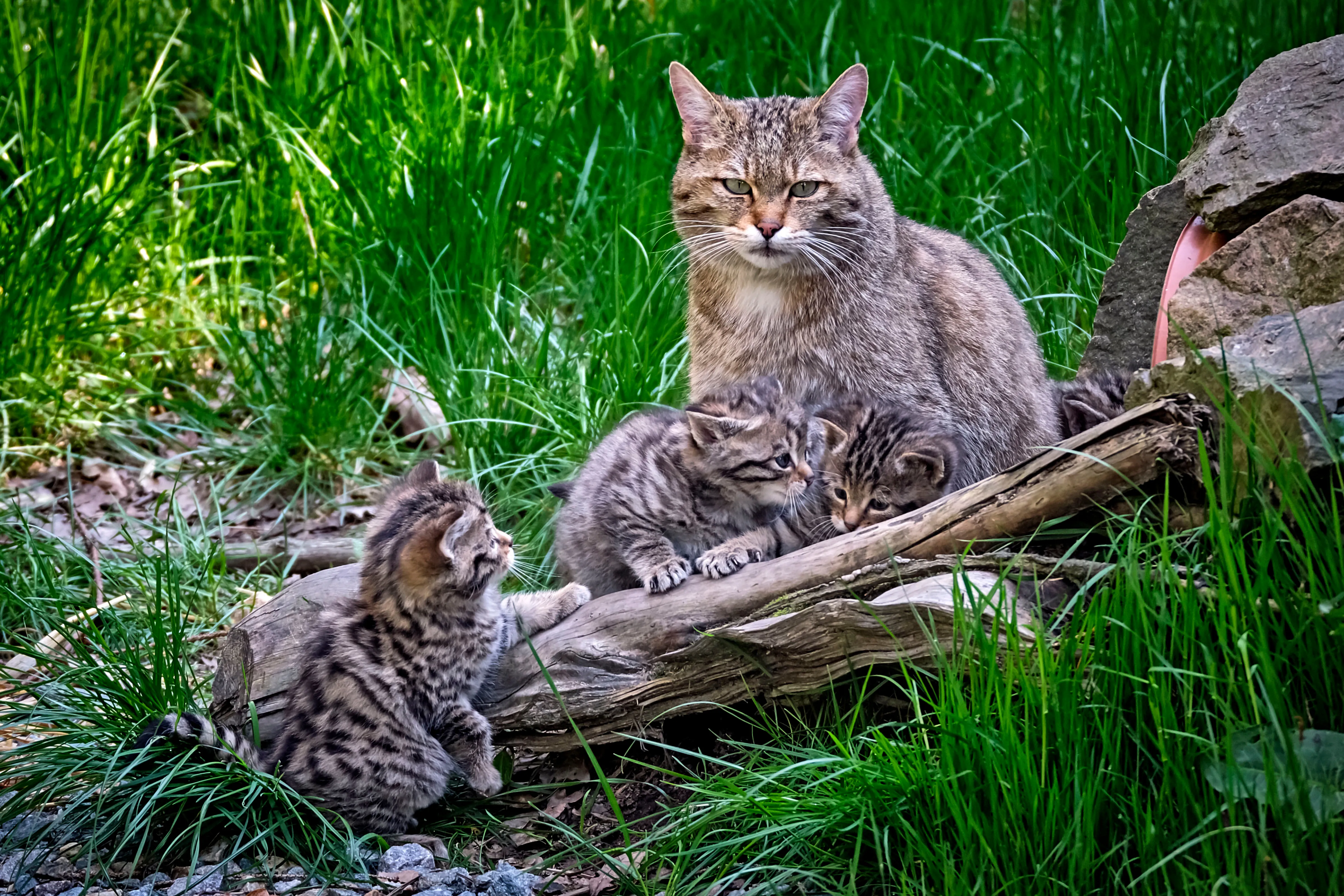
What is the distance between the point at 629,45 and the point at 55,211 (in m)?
3.30

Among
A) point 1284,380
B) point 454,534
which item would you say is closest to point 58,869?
point 454,534

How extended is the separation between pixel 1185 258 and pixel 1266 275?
496 mm

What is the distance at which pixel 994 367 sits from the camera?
4.67 metres

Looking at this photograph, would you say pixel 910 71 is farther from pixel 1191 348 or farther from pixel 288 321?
pixel 1191 348

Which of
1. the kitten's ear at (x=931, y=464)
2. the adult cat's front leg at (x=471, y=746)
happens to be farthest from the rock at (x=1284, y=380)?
the adult cat's front leg at (x=471, y=746)

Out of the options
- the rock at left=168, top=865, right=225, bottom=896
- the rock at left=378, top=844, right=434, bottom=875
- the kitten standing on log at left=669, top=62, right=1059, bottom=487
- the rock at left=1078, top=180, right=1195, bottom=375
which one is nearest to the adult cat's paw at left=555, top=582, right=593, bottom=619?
the rock at left=378, top=844, right=434, bottom=875

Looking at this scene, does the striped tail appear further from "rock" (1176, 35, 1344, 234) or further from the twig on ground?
"rock" (1176, 35, 1344, 234)

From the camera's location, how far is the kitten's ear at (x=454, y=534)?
378 centimetres

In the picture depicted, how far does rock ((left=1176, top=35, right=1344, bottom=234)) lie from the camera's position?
3816mm

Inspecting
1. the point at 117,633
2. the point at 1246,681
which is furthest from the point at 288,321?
the point at 1246,681

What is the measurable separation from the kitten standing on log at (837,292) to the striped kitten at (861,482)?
0.87 ft

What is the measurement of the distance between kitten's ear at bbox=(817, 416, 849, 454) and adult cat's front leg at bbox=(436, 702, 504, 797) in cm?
151

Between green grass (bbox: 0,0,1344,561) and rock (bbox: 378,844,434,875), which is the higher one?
green grass (bbox: 0,0,1344,561)

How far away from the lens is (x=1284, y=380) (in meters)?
2.87
